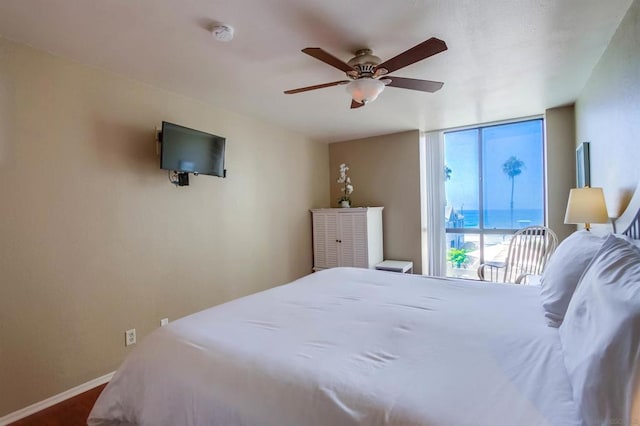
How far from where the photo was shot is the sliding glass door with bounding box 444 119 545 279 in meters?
3.93

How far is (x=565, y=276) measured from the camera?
1.55m

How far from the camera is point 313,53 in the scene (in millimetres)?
1689

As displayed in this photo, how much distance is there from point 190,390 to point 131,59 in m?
2.16

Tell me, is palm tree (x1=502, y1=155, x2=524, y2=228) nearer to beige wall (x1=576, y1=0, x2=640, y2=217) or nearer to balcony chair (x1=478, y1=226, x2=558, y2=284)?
balcony chair (x1=478, y1=226, x2=558, y2=284)

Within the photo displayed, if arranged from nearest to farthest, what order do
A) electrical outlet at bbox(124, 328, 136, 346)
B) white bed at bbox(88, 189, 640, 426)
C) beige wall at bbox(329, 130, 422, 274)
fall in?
white bed at bbox(88, 189, 640, 426), electrical outlet at bbox(124, 328, 136, 346), beige wall at bbox(329, 130, 422, 274)

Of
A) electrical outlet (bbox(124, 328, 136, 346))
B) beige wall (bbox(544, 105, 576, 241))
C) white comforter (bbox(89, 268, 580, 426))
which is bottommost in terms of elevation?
electrical outlet (bbox(124, 328, 136, 346))

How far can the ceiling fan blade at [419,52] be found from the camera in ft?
5.17

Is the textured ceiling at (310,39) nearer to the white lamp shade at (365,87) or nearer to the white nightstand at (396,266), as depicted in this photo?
the white lamp shade at (365,87)

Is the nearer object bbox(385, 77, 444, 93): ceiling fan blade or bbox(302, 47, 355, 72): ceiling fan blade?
bbox(302, 47, 355, 72): ceiling fan blade

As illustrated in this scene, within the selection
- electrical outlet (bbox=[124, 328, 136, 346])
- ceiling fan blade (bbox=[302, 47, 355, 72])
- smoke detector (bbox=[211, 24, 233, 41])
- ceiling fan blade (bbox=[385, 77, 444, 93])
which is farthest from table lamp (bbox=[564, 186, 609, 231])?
electrical outlet (bbox=[124, 328, 136, 346])

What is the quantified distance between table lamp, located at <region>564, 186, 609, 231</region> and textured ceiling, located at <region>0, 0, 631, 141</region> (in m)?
0.97

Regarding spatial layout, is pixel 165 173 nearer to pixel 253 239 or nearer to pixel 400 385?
pixel 253 239

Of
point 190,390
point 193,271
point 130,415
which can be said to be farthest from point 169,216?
point 190,390

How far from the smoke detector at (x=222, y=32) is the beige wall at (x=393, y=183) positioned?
2.96m
